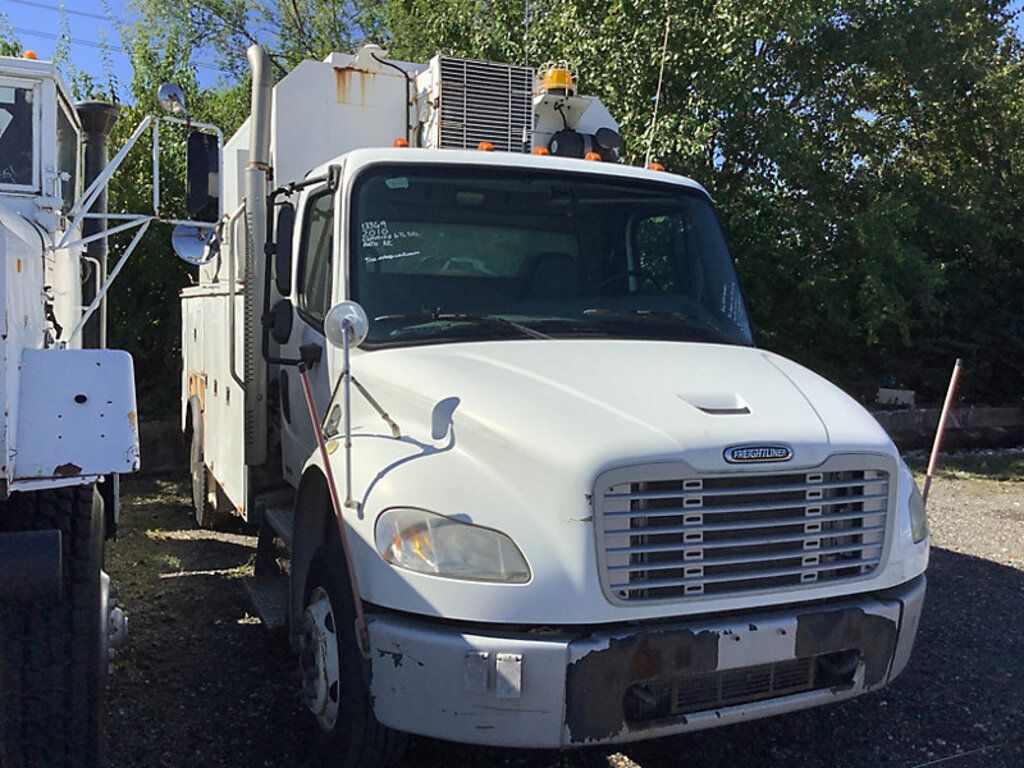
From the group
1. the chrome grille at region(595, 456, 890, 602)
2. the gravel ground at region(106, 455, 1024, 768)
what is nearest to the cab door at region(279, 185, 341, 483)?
the gravel ground at region(106, 455, 1024, 768)

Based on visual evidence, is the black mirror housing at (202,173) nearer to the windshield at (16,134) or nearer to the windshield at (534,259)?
the windshield at (16,134)

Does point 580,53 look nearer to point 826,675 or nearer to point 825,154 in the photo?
point 825,154

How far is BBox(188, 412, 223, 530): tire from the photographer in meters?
7.14

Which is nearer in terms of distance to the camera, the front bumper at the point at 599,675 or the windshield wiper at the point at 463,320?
the front bumper at the point at 599,675

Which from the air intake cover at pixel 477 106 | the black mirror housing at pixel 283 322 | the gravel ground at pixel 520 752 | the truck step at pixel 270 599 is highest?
the air intake cover at pixel 477 106

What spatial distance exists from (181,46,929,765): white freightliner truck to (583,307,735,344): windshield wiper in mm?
14

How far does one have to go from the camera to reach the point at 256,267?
206 inches

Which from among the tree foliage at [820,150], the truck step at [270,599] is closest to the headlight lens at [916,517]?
the truck step at [270,599]

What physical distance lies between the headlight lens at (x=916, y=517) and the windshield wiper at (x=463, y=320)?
1.55 metres

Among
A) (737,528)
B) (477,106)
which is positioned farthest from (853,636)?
(477,106)

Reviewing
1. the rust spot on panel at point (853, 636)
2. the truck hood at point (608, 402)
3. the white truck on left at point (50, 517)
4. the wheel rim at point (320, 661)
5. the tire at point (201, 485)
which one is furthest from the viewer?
the tire at point (201, 485)

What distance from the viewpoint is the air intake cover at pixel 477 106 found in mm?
5395

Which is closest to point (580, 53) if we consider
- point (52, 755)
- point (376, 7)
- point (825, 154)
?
point (825, 154)

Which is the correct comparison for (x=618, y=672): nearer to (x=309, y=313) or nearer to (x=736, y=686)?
(x=736, y=686)
